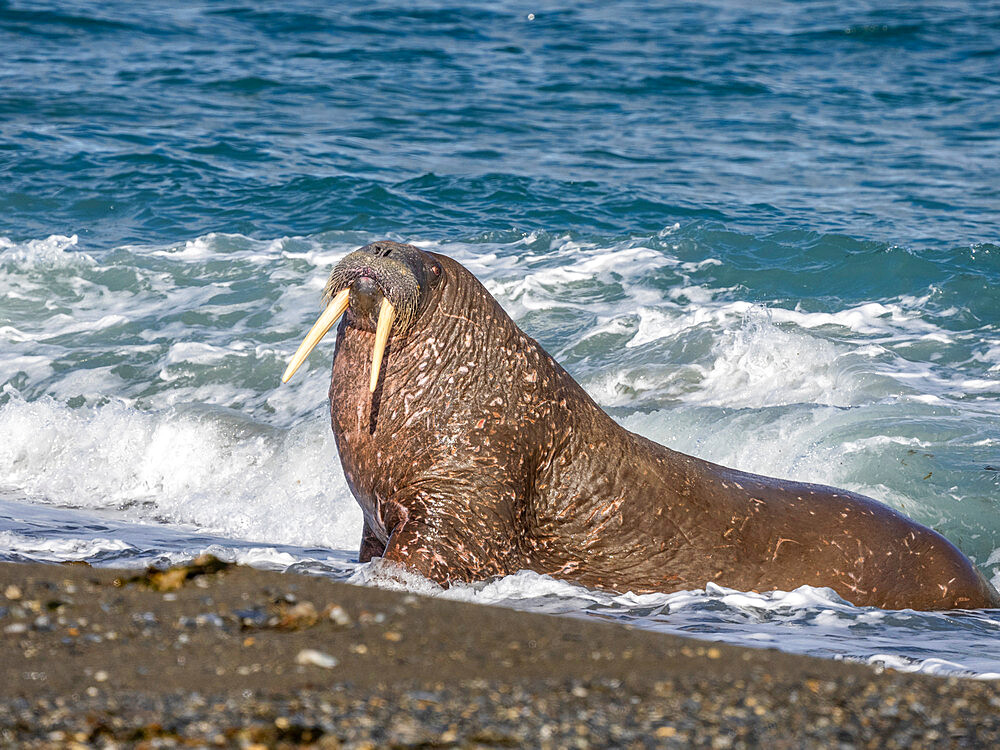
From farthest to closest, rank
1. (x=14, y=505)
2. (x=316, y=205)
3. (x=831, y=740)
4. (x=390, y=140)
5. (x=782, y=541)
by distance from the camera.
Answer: (x=390, y=140)
(x=316, y=205)
(x=14, y=505)
(x=782, y=541)
(x=831, y=740)

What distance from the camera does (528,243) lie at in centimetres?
1468

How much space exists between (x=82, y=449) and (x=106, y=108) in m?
12.0

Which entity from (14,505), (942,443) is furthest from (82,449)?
(942,443)

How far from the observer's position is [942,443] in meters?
8.71

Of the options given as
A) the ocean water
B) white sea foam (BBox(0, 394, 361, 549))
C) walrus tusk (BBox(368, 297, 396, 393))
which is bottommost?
white sea foam (BBox(0, 394, 361, 549))

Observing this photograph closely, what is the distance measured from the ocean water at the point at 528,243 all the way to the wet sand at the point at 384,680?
3.72 feet

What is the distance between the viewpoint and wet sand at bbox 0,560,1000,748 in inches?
122

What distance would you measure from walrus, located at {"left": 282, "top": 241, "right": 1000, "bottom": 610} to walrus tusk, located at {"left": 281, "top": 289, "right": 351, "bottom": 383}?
0.15 ft

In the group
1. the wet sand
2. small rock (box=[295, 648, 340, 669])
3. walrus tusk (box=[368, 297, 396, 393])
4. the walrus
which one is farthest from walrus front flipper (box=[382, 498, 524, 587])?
small rock (box=[295, 648, 340, 669])

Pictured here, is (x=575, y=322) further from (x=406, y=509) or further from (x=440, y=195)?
(x=406, y=509)

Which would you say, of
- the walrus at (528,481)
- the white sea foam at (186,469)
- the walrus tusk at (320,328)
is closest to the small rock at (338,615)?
the walrus tusk at (320,328)

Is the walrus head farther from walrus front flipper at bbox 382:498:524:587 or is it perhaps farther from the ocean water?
the ocean water

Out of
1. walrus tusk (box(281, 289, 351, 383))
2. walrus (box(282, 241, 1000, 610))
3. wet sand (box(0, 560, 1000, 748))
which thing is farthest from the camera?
walrus (box(282, 241, 1000, 610))

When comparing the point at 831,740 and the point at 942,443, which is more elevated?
the point at 831,740
